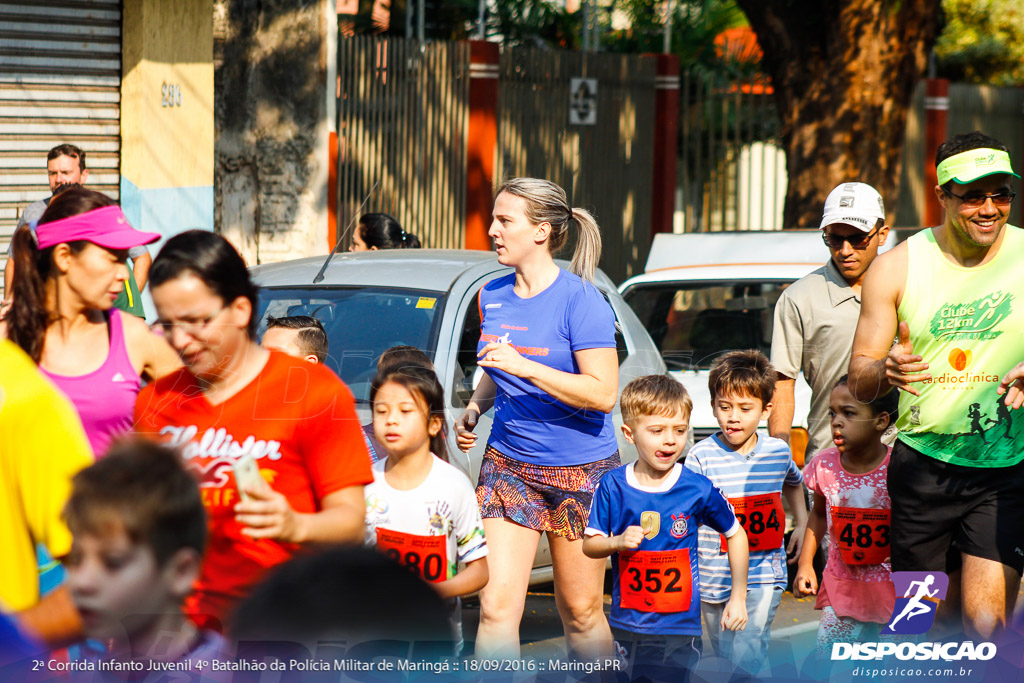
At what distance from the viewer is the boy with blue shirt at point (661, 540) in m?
3.91

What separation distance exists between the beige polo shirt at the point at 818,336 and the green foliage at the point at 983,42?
17.1 metres

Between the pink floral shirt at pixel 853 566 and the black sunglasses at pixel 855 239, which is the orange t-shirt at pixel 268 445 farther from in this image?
the black sunglasses at pixel 855 239

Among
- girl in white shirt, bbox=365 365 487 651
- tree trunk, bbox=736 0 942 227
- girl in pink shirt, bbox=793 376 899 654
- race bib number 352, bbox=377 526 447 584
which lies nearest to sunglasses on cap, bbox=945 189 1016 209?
girl in pink shirt, bbox=793 376 899 654

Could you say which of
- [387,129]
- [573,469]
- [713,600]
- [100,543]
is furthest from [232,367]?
[387,129]

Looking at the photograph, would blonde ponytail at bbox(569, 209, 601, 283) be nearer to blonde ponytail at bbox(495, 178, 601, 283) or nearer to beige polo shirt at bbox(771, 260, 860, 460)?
blonde ponytail at bbox(495, 178, 601, 283)

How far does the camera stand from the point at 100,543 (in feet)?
7.02

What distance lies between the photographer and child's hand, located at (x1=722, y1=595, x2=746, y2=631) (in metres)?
3.95

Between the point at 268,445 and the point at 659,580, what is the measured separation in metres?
1.69

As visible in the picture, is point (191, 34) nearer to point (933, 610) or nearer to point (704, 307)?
point (704, 307)

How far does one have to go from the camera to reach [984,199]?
3.81 m

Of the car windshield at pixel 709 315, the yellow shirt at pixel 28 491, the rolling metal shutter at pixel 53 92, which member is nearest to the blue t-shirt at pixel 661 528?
the yellow shirt at pixel 28 491

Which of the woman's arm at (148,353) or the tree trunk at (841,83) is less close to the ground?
the tree trunk at (841,83)

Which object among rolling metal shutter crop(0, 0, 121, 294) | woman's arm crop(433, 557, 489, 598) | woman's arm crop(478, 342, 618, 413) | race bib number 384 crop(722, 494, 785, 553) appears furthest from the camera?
rolling metal shutter crop(0, 0, 121, 294)

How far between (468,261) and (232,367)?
2964mm
